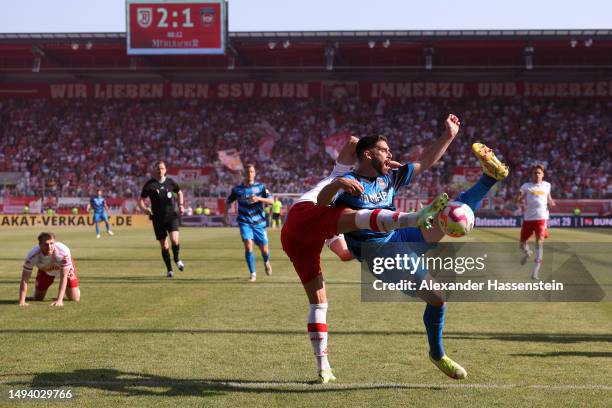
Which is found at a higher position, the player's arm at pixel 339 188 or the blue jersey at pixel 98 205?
the player's arm at pixel 339 188

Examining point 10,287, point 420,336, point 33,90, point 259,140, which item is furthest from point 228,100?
point 420,336

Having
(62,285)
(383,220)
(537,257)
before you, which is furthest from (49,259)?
(537,257)

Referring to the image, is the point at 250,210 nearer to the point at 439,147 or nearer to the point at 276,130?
the point at 439,147

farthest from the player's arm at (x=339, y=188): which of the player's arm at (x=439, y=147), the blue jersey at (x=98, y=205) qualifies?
the blue jersey at (x=98, y=205)

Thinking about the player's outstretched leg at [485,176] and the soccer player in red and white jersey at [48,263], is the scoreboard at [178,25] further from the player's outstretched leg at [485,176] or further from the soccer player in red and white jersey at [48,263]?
the player's outstretched leg at [485,176]

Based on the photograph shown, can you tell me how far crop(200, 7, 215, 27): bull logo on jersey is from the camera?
46.5 m

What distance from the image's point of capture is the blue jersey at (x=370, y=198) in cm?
605

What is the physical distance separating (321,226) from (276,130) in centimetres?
4733

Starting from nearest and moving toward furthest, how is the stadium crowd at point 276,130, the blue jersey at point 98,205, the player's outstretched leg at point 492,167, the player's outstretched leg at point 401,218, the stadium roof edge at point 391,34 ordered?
the player's outstretched leg at point 401,218
the player's outstretched leg at point 492,167
the blue jersey at point 98,205
the stadium roof edge at point 391,34
the stadium crowd at point 276,130

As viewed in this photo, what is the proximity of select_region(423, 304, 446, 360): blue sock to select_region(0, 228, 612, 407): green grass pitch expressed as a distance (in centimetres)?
24

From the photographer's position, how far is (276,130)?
53.0 meters

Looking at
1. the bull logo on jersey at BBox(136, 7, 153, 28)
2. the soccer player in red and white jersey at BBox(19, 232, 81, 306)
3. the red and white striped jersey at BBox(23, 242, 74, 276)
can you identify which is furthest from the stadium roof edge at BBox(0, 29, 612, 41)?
the red and white striped jersey at BBox(23, 242, 74, 276)

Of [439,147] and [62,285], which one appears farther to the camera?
[62,285]

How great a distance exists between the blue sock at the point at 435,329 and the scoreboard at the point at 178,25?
4171cm
